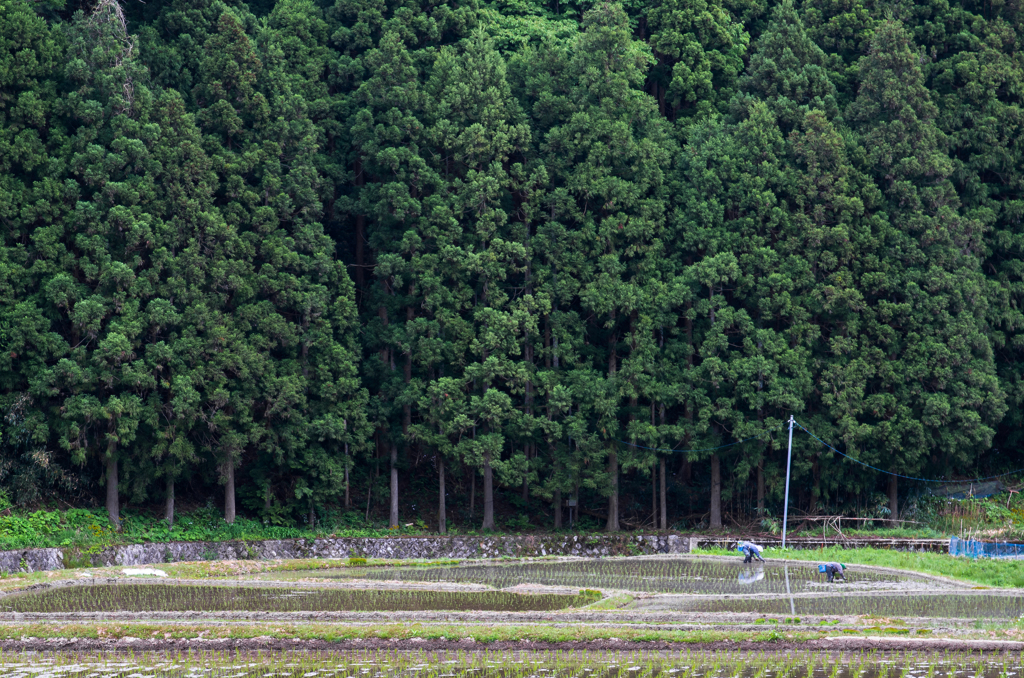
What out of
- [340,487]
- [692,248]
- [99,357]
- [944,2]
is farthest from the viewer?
[944,2]

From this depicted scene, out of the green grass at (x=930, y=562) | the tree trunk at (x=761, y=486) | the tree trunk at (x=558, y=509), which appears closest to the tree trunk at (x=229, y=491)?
the tree trunk at (x=558, y=509)

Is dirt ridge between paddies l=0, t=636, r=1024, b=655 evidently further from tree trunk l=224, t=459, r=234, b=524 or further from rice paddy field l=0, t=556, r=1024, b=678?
tree trunk l=224, t=459, r=234, b=524

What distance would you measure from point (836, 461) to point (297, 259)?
17.3m

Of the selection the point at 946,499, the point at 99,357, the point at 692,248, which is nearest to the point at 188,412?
the point at 99,357

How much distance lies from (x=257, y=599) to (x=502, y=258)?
17.9 meters

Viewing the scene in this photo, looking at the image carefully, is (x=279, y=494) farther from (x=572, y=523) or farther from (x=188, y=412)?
(x=572, y=523)

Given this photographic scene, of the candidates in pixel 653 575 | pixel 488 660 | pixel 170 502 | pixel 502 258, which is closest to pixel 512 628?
pixel 488 660

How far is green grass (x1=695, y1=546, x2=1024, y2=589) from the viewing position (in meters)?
25.1

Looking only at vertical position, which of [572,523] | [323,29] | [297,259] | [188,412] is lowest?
[572,523]

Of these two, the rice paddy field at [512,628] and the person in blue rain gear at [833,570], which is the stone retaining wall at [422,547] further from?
the person in blue rain gear at [833,570]

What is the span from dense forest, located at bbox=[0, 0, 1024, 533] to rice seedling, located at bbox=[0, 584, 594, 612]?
9.87 metres

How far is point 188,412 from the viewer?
33656 millimetres

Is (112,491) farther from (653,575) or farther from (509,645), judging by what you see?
(509,645)

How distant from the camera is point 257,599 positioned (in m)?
22.5
